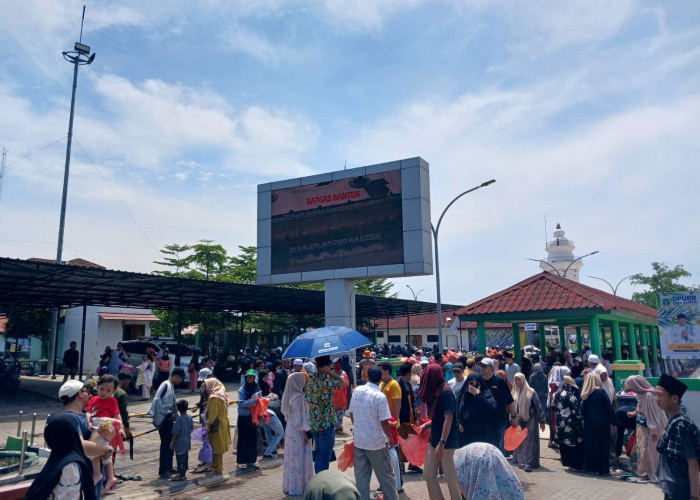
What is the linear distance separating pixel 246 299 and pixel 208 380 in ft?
53.9

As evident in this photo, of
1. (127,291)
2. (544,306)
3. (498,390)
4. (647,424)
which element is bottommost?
(647,424)

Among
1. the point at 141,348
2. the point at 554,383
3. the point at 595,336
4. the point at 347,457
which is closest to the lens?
the point at 347,457

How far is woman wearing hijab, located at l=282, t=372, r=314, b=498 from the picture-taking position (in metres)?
7.23

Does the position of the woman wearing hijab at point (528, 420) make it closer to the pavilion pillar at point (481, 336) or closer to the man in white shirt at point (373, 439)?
the man in white shirt at point (373, 439)

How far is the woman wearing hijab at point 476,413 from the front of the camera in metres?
6.57

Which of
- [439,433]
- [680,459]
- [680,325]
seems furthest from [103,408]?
[680,325]

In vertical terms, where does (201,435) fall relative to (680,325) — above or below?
below

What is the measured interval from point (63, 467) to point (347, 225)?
16132mm

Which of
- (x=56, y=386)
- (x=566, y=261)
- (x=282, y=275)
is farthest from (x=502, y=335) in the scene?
(x=56, y=386)

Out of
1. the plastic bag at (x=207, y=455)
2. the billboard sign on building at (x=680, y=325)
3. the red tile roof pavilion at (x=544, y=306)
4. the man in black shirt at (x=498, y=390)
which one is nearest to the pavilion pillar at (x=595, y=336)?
the red tile roof pavilion at (x=544, y=306)

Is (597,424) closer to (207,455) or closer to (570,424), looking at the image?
(570,424)

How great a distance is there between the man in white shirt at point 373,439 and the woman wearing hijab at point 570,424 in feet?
13.1

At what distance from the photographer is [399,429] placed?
7.73 m

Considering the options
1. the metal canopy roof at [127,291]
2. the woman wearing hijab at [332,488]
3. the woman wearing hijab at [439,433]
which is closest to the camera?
the woman wearing hijab at [332,488]
